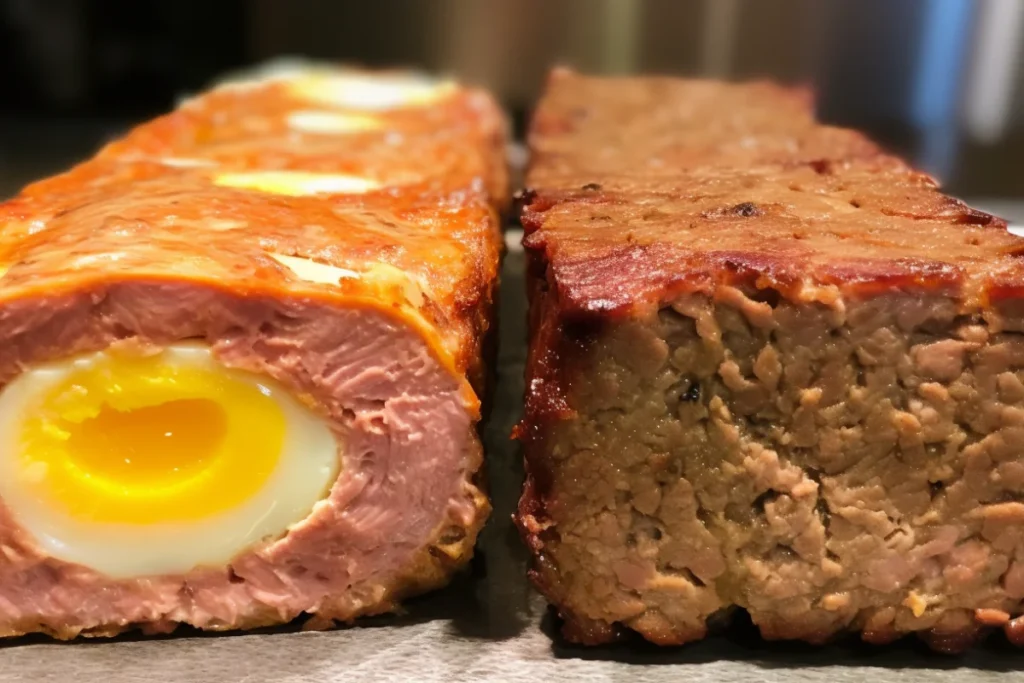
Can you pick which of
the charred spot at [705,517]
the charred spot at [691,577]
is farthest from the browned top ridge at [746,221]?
the charred spot at [691,577]

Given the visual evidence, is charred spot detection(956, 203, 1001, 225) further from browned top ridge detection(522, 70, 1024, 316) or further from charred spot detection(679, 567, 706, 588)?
charred spot detection(679, 567, 706, 588)

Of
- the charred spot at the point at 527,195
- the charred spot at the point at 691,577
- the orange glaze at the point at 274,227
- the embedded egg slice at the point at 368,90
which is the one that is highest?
the embedded egg slice at the point at 368,90

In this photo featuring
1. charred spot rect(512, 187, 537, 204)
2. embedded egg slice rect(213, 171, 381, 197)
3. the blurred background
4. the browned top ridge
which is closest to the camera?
the browned top ridge

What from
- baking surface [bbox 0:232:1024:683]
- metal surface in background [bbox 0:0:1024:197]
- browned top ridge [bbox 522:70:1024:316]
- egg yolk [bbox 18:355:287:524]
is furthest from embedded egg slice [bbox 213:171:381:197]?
A: metal surface in background [bbox 0:0:1024:197]

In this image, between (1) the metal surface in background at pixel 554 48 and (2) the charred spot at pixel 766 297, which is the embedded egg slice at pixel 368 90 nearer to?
(1) the metal surface in background at pixel 554 48

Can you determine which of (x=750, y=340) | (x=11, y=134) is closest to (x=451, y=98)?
(x=750, y=340)

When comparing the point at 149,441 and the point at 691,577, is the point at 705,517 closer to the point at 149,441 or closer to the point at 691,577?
the point at 691,577

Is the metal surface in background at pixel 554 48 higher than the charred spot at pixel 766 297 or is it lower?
higher

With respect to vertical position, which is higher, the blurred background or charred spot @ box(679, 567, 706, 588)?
the blurred background
